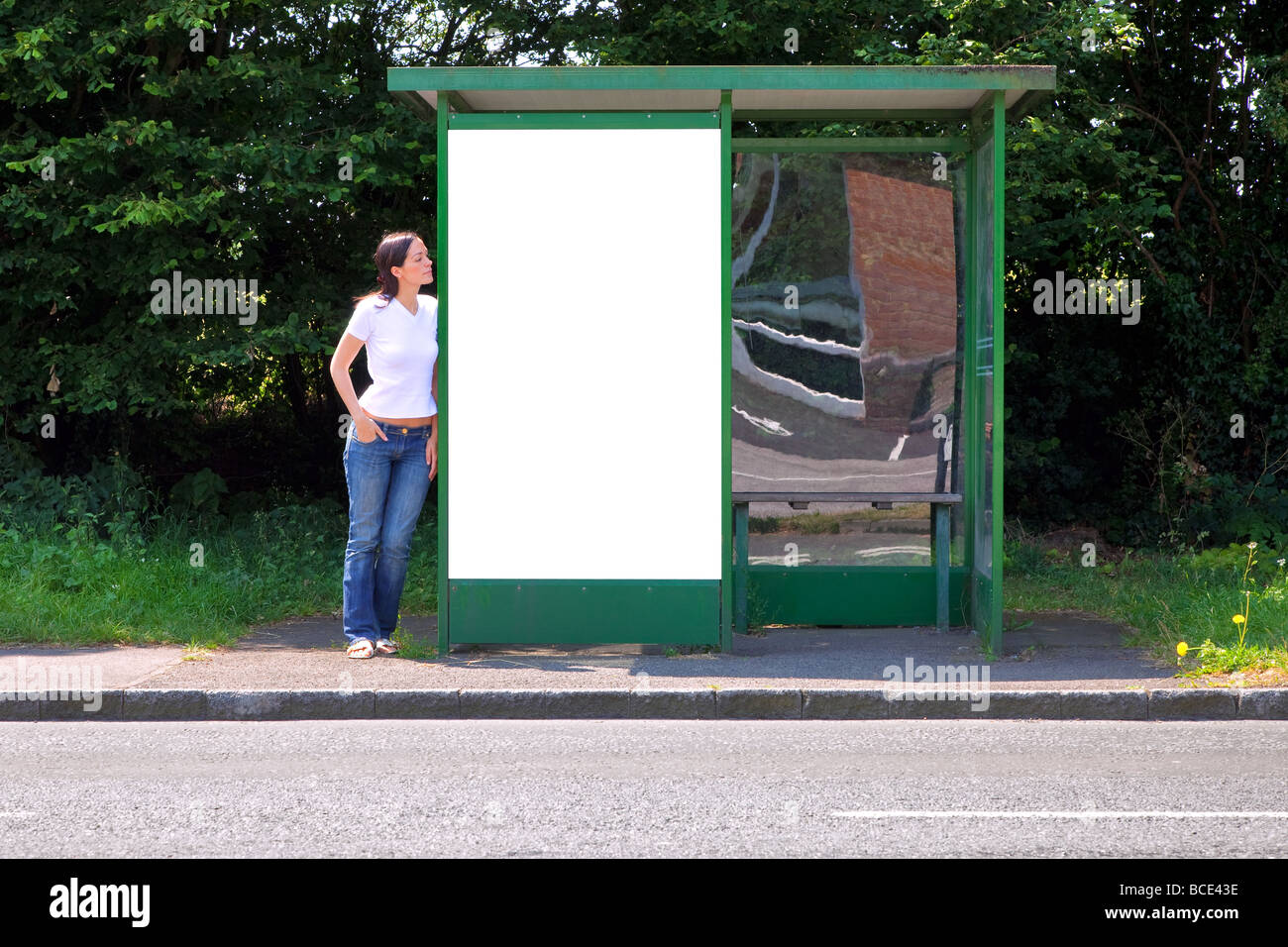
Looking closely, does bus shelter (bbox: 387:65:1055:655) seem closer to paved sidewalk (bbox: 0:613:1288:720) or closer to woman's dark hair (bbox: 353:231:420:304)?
woman's dark hair (bbox: 353:231:420:304)

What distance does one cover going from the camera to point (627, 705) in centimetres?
700

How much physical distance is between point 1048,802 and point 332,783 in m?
2.70

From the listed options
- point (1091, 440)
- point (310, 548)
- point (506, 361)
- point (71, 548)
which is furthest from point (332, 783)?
point (1091, 440)

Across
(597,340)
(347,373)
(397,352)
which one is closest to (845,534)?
(597,340)

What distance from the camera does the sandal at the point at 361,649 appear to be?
8047 millimetres

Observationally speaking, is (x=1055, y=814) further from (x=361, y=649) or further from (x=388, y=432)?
(x=388, y=432)

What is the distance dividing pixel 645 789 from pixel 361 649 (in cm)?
315

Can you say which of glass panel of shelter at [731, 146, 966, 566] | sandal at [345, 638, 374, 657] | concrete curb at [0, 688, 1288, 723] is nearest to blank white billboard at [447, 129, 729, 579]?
sandal at [345, 638, 374, 657]

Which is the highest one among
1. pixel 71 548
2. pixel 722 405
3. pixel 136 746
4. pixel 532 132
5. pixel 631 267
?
pixel 532 132

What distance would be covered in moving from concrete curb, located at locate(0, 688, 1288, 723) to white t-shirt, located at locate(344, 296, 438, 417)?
6.12ft

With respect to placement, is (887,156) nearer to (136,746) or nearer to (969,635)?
(969,635)

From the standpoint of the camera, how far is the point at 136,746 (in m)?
6.28

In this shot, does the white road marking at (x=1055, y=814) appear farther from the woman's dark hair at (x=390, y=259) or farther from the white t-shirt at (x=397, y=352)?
the woman's dark hair at (x=390, y=259)

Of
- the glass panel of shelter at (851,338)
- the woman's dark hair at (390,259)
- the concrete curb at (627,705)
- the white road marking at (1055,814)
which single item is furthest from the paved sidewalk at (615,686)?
the woman's dark hair at (390,259)
